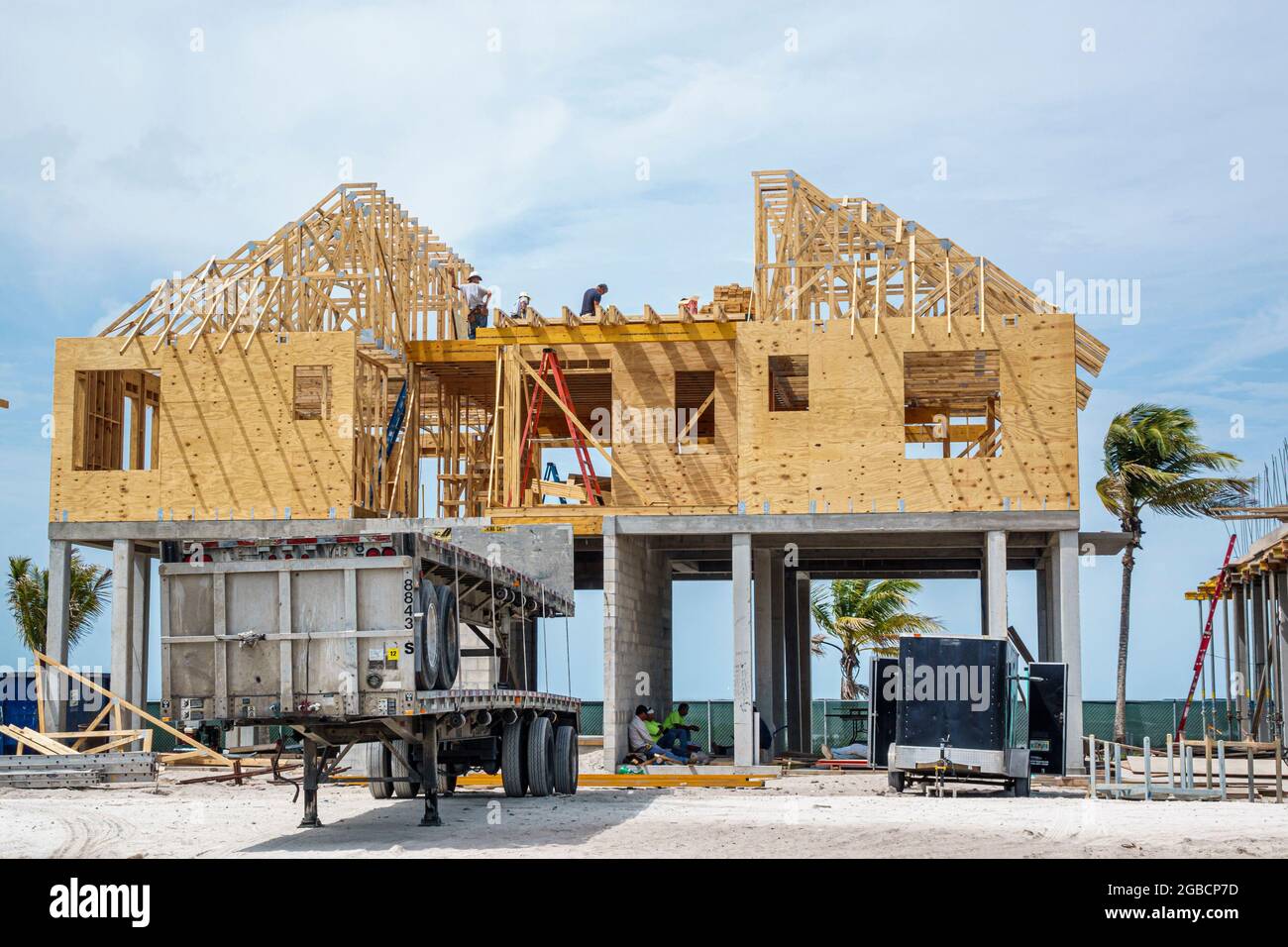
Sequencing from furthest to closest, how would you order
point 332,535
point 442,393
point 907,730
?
point 442,393 → point 907,730 → point 332,535

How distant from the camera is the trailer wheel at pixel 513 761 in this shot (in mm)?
21281

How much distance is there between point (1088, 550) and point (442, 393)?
47.7ft

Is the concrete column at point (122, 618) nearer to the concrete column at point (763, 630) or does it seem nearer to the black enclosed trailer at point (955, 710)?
the concrete column at point (763, 630)

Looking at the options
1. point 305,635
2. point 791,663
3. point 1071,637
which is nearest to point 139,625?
point 791,663

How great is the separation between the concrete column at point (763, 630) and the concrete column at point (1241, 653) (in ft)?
34.5

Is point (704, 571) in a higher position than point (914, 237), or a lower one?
lower

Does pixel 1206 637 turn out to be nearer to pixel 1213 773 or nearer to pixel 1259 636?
pixel 1259 636

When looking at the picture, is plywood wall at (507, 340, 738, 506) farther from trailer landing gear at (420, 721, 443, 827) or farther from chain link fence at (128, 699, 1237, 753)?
trailer landing gear at (420, 721, 443, 827)

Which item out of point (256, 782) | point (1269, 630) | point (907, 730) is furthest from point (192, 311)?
point (1269, 630)

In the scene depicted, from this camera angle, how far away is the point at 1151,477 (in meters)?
35.7

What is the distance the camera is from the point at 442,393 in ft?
118

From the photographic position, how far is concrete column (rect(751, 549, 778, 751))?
33.3 m

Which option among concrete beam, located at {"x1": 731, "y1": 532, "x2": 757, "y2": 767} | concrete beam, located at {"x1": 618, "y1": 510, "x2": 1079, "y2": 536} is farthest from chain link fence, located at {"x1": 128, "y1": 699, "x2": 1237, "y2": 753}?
concrete beam, located at {"x1": 618, "y1": 510, "x2": 1079, "y2": 536}

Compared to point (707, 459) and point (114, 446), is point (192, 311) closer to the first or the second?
point (114, 446)
